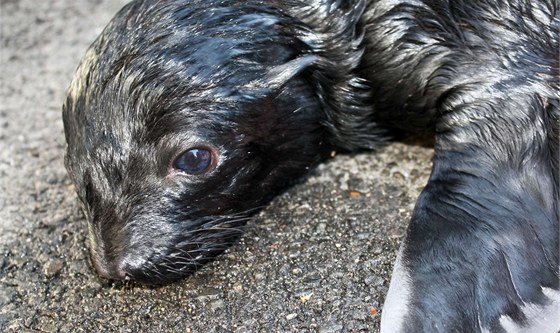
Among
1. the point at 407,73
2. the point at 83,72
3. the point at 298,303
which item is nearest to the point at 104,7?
the point at 83,72

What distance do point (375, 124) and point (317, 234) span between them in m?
0.60

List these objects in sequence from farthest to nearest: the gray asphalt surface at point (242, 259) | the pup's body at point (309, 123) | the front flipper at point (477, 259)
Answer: the gray asphalt surface at point (242, 259) < the pup's body at point (309, 123) < the front flipper at point (477, 259)

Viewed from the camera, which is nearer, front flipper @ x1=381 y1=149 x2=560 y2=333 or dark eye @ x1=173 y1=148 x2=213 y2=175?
front flipper @ x1=381 y1=149 x2=560 y2=333

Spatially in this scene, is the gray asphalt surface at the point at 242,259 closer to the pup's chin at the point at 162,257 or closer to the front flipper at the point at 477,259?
the pup's chin at the point at 162,257

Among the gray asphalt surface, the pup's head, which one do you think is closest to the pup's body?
the pup's head

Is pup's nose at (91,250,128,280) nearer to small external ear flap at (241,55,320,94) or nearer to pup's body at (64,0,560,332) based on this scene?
pup's body at (64,0,560,332)

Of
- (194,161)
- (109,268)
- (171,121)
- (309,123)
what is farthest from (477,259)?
(109,268)

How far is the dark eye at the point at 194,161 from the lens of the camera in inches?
143

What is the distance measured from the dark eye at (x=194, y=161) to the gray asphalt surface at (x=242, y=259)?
16.9 inches

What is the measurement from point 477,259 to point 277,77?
107 centimetres

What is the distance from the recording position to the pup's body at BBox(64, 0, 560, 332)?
136 inches

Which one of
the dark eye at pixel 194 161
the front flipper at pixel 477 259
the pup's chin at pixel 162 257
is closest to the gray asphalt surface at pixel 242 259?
the pup's chin at pixel 162 257

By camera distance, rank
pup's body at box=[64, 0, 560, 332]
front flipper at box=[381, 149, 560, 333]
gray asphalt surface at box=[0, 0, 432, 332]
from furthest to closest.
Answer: gray asphalt surface at box=[0, 0, 432, 332], pup's body at box=[64, 0, 560, 332], front flipper at box=[381, 149, 560, 333]

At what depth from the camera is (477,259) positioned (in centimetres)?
338
